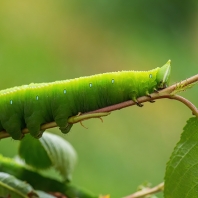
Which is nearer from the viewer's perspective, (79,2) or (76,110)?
(76,110)

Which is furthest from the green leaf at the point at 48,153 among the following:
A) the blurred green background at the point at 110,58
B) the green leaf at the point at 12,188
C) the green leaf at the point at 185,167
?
the blurred green background at the point at 110,58

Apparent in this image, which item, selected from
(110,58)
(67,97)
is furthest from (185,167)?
(110,58)

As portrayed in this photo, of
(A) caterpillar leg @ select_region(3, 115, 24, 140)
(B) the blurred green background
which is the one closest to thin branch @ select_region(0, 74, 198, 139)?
(A) caterpillar leg @ select_region(3, 115, 24, 140)

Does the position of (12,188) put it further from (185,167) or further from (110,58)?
(110,58)

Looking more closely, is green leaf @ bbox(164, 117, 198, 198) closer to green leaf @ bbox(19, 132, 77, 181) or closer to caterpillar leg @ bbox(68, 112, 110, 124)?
caterpillar leg @ bbox(68, 112, 110, 124)

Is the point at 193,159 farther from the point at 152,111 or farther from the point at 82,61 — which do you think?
the point at 82,61

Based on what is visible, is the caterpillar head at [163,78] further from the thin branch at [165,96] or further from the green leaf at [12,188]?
the green leaf at [12,188]

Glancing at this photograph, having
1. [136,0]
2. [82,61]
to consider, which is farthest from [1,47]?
[136,0]
